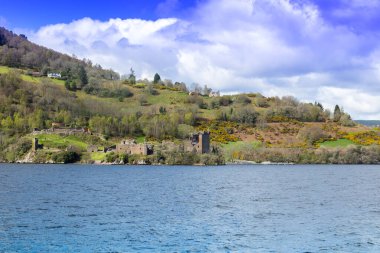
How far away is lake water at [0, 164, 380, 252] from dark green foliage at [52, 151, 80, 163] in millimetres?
71512

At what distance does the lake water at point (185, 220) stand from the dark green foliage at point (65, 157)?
7151 cm

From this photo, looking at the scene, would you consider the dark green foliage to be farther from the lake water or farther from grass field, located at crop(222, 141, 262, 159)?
the lake water

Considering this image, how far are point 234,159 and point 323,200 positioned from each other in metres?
106

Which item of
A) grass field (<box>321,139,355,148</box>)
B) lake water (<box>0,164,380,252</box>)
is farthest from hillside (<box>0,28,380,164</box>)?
lake water (<box>0,164,380,252</box>)

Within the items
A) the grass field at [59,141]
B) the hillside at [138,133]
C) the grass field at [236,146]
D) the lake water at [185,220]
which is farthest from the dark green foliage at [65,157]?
the lake water at [185,220]

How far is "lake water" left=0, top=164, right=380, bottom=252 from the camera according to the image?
31.7m

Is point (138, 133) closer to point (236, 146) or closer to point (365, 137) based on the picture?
point (236, 146)

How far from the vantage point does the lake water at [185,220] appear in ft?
104

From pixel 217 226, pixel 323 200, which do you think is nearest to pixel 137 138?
pixel 323 200

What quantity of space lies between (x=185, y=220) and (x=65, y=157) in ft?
336

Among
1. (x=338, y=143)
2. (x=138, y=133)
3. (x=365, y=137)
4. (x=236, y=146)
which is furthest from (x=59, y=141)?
(x=365, y=137)

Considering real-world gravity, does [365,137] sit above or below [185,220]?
above

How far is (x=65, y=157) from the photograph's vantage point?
13788 centimetres

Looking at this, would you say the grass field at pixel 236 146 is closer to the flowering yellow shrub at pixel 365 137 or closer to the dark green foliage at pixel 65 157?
the flowering yellow shrub at pixel 365 137
